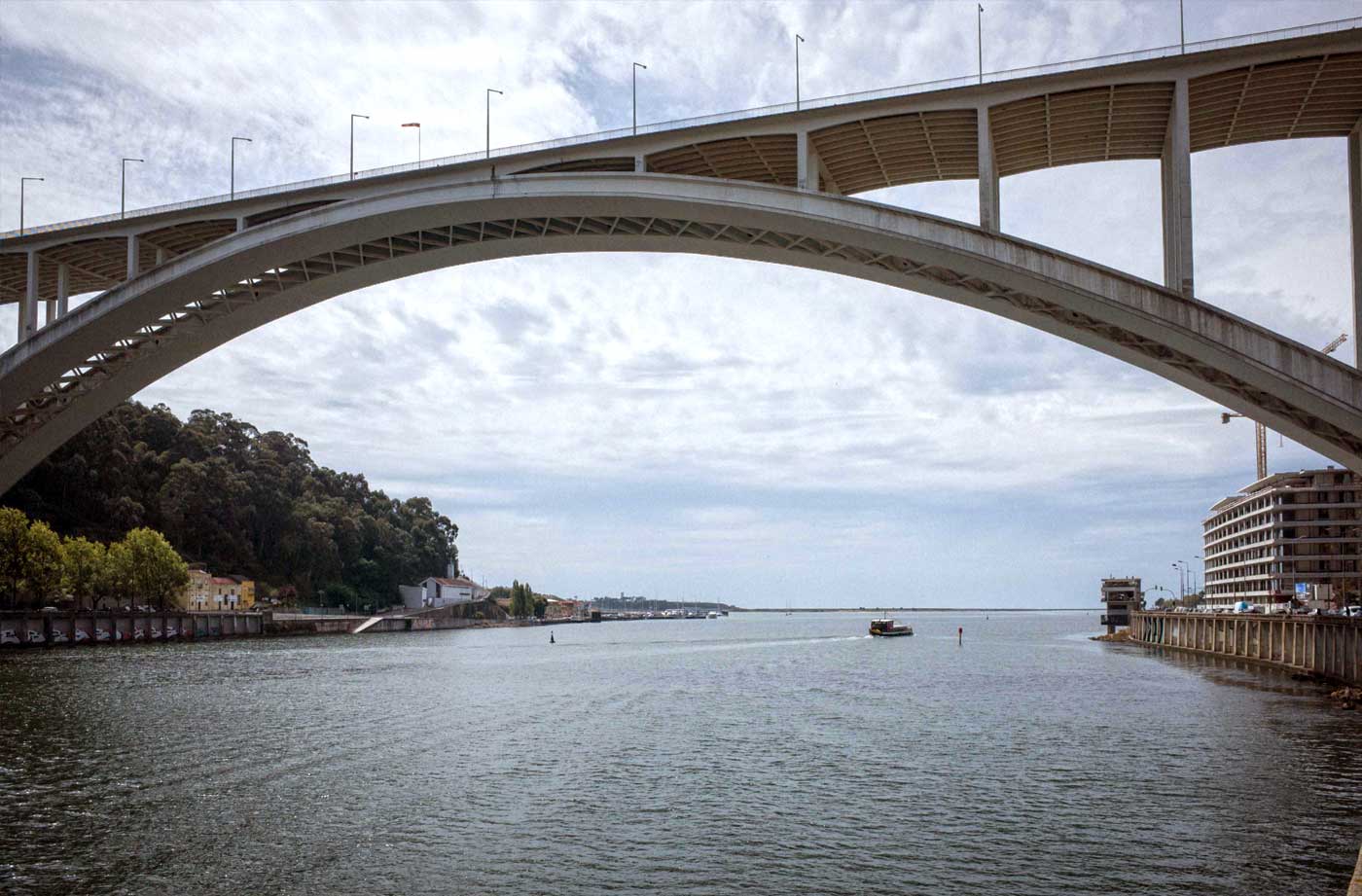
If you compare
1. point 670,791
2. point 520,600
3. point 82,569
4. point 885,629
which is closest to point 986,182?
point 670,791

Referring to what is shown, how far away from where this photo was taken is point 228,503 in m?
130

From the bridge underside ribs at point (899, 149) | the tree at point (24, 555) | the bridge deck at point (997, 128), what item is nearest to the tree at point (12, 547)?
the tree at point (24, 555)

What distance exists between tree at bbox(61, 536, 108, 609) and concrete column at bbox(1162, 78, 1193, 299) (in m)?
88.9

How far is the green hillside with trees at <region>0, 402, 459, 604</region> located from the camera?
111375 mm

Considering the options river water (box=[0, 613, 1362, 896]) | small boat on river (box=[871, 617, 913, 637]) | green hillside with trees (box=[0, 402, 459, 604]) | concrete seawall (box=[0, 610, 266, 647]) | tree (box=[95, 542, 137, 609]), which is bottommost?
small boat on river (box=[871, 617, 913, 637])

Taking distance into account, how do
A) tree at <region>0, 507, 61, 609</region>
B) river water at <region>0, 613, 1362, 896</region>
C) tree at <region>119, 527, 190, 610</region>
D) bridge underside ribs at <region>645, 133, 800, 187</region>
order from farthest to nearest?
1. tree at <region>119, 527, 190, 610</region>
2. tree at <region>0, 507, 61, 609</region>
3. bridge underside ribs at <region>645, 133, 800, 187</region>
4. river water at <region>0, 613, 1362, 896</region>

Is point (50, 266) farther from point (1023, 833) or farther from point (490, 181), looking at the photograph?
point (1023, 833)

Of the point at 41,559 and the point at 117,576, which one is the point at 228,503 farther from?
the point at 41,559

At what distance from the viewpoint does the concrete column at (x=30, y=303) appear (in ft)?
104

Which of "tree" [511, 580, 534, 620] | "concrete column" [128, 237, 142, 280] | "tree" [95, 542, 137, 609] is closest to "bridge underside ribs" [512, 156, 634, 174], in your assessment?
"concrete column" [128, 237, 142, 280]

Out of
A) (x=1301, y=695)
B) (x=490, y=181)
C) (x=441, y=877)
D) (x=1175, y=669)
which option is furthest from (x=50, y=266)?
(x=1175, y=669)

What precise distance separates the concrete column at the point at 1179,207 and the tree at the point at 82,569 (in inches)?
3500

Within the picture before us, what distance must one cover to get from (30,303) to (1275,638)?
222 feet

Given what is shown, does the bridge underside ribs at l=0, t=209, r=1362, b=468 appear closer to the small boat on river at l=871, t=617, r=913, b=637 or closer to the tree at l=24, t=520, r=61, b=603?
the tree at l=24, t=520, r=61, b=603
